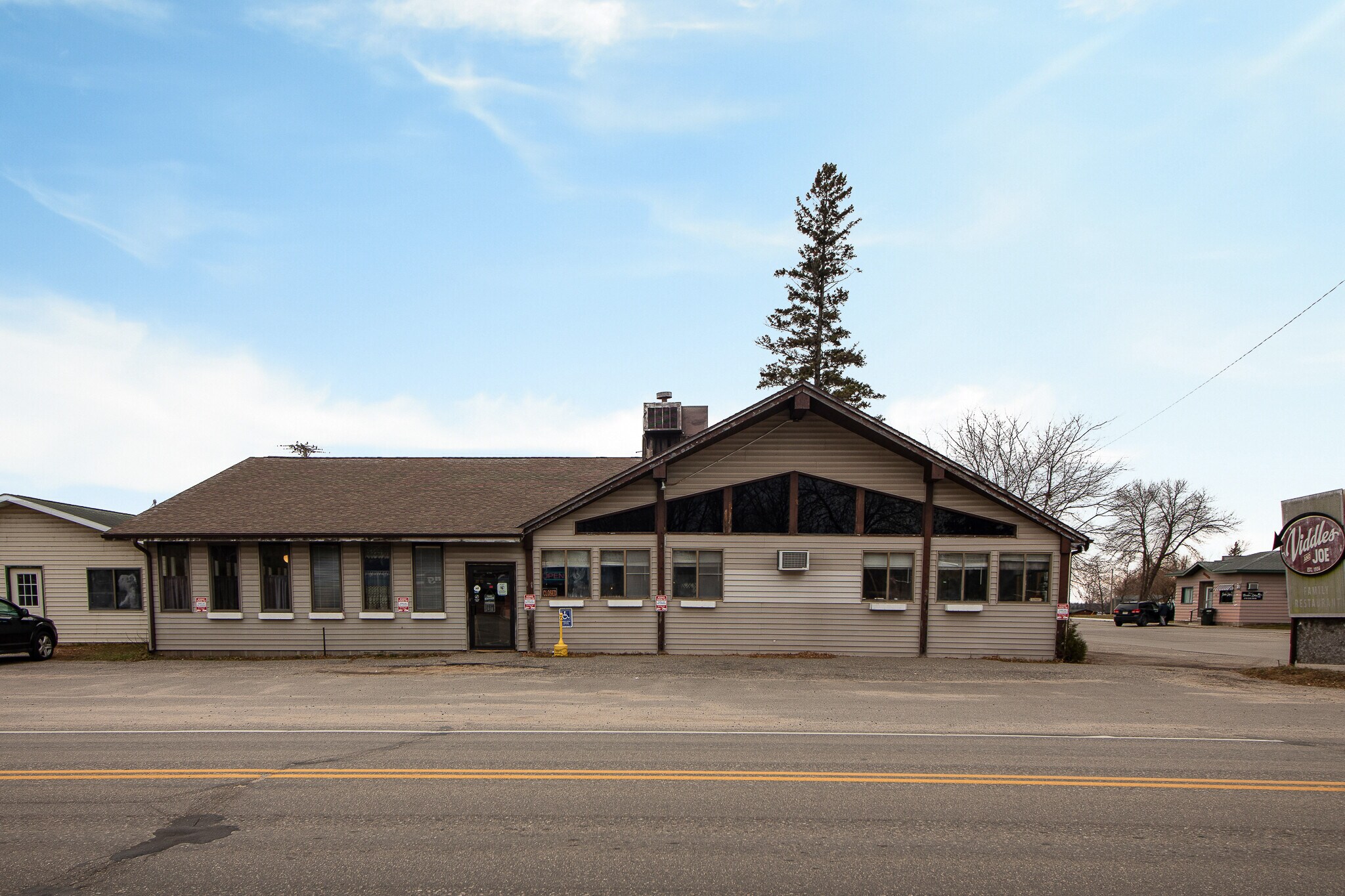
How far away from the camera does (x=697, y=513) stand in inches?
773

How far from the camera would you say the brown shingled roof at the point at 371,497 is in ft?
65.3

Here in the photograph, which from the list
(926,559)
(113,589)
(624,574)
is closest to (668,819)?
(624,574)

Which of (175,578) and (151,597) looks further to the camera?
(175,578)

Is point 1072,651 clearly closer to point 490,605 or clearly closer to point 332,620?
point 490,605

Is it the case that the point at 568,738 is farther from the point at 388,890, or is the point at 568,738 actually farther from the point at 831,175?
the point at 831,175

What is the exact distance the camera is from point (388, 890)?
492cm

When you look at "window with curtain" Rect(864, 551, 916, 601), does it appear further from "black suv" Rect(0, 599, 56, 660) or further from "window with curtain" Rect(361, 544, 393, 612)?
"black suv" Rect(0, 599, 56, 660)

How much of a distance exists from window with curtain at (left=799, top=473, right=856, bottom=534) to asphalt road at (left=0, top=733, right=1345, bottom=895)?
1054 centimetres

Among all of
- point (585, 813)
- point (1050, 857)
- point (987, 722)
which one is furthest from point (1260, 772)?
point (585, 813)

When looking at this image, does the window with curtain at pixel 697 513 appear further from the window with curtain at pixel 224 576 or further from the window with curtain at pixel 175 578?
the window with curtain at pixel 175 578

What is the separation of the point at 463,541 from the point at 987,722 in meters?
13.1

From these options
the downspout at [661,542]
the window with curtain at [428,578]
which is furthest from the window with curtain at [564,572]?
the window with curtain at [428,578]

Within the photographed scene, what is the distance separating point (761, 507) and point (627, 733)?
10490 mm

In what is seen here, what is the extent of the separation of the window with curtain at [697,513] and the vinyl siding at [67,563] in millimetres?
15402
